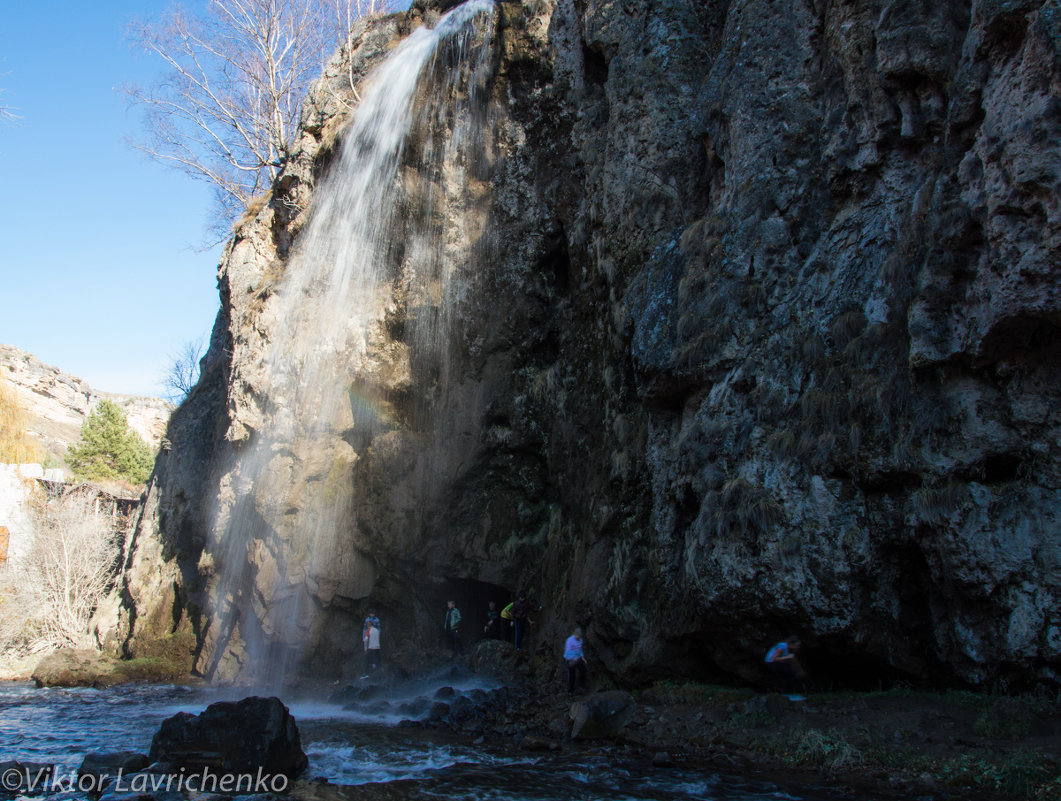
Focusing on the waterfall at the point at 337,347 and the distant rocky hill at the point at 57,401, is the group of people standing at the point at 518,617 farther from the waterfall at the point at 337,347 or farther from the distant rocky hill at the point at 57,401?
the distant rocky hill at the point at 57,401

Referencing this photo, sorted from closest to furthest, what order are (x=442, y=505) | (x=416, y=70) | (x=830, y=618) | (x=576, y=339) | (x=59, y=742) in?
(x=830, y=618) < (x=59, y=742) < (x=576, y=339) < (x=442, y=505) < (x=416, y=70)

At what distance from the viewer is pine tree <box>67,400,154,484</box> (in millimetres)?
37844

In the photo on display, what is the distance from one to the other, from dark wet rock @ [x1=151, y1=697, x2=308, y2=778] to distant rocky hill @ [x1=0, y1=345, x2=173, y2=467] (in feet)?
150

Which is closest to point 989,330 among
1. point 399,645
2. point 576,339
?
point 576,339

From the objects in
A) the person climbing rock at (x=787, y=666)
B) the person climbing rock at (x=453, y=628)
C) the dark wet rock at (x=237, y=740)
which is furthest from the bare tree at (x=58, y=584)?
the person climbing rock at (x=787, y=666)

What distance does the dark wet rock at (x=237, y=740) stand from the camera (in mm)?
10234

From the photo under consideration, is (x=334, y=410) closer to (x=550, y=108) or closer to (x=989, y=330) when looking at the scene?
(x=550, y=108)

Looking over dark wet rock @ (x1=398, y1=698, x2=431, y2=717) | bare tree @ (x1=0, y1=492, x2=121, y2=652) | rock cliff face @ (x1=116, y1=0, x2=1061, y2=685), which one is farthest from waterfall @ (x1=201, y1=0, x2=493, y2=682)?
bare tree @ (x1=0, y1=492, x2=121, y2=652)

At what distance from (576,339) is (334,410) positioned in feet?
24.2

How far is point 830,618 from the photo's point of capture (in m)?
10.3

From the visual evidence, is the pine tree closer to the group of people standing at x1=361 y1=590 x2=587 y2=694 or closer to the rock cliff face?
the rock cliff face

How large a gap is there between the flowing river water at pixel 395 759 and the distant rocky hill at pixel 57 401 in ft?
131

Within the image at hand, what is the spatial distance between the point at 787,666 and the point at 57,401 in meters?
64.4

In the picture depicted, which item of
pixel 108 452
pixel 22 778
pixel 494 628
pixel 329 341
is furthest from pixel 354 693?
pixel 108 452
